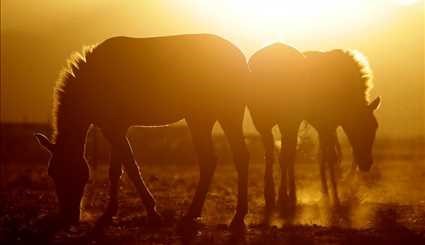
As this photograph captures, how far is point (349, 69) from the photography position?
14789 millimetres

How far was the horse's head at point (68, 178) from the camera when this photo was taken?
9883 mm

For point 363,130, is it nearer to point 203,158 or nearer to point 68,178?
point 203,158

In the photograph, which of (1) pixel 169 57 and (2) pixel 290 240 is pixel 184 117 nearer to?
(1) pixel 169 57

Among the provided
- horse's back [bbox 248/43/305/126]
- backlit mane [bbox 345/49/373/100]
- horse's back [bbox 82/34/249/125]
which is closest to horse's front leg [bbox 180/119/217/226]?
horse's back [bbox 82/34/249/125]

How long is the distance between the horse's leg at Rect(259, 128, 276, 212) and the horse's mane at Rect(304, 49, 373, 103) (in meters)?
1.93

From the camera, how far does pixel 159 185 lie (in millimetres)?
18188

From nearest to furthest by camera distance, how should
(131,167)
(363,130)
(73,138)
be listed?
(73,138)
(131,167)
(363,130)

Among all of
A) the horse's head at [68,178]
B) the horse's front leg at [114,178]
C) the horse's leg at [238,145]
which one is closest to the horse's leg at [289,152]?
the horse's leg at [238,145]

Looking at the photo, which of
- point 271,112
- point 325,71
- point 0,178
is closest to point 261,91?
point 271,112

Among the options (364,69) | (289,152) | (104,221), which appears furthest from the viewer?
(364,69)

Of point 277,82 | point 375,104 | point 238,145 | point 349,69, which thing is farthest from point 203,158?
point 349,69

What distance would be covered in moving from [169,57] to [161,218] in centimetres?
228

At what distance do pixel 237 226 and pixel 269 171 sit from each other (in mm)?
3235

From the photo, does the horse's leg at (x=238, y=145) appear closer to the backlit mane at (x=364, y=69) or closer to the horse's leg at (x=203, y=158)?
the horse's leg at (x=203, y=158)
